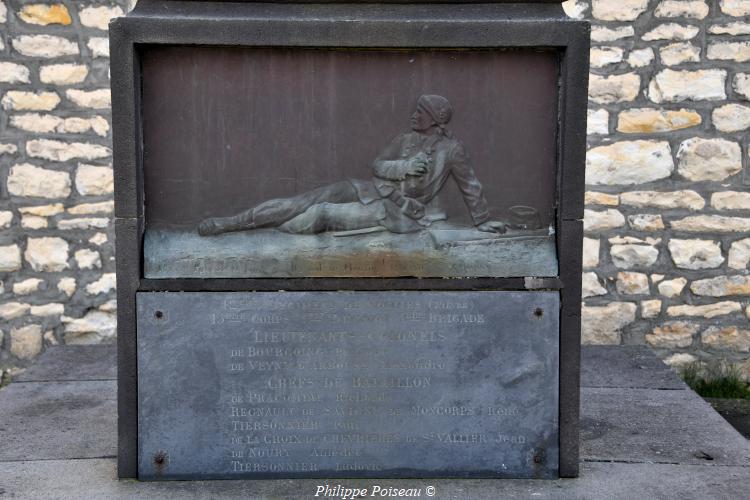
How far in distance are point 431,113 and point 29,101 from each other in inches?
119

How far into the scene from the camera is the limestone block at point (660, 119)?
210 inches

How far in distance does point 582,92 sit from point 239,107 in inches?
47.8

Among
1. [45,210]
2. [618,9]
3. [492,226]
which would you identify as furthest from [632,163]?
[45,210]

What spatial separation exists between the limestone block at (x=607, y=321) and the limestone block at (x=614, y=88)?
1209 millimetres

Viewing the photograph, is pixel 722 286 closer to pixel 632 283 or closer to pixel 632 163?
pixel 632 283

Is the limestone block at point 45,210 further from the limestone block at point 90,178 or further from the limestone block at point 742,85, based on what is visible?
the limestone block at point 742,85

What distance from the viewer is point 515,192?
3.30 m

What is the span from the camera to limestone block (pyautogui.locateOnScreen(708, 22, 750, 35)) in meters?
5.26

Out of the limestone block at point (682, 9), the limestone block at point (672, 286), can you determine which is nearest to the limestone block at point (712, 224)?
the limestone block at point (672, 286)

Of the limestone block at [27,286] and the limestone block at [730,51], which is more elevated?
the limestone block at [730,51]

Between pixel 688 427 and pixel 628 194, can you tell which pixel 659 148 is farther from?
pixel 688 427

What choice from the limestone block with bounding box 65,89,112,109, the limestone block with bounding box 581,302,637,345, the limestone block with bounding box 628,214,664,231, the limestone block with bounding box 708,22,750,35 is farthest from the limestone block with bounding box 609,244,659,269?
the limestone block with bounding box 65,89,112,109

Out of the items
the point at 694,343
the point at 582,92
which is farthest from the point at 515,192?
the point at 694,343

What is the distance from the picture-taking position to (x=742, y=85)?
530 cm
